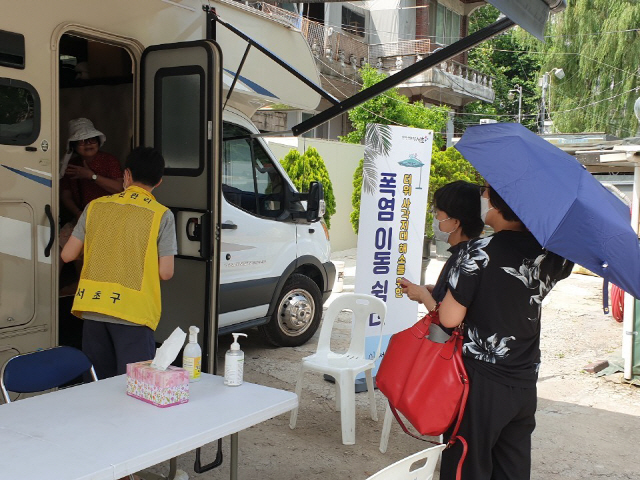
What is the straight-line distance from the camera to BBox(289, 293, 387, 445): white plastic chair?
14.6 ft

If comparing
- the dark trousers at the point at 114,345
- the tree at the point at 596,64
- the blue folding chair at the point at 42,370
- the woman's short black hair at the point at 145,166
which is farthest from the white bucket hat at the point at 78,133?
the tree at the point at 596,64

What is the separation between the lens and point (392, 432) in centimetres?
473

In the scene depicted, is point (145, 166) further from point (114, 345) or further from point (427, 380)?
point (427, 380)

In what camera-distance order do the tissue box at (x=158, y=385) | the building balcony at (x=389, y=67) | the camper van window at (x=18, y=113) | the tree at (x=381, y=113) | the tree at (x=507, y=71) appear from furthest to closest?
1. the tree at (x=507, y=71)
2. the building balcony at (x=389, y=67)
3. the tree at (x=381, y=113)
4. the camper van window at (x=18, y=113)
5. the tissue box at (x=158, y=385)

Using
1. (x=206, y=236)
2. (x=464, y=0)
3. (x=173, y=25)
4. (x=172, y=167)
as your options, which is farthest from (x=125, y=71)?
(x=464, y=0)

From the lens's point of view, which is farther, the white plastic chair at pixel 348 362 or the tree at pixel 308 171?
the tree at pixel 308 171

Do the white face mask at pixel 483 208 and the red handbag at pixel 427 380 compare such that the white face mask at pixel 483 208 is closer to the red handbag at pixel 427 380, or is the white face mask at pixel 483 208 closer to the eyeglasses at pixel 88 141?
the red handbag at pixel 427 380

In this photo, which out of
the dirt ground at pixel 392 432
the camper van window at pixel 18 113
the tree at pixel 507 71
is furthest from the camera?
the tree at pixel 507 71

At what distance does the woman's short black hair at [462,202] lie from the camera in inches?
131

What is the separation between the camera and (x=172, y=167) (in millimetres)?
4422

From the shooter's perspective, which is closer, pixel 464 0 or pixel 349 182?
pixel 349 182

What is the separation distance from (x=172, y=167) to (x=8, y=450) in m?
Result: 2.51

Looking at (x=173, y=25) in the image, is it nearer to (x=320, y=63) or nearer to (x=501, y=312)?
(x=501, y=312)

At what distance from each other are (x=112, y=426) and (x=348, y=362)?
248 centimetres
